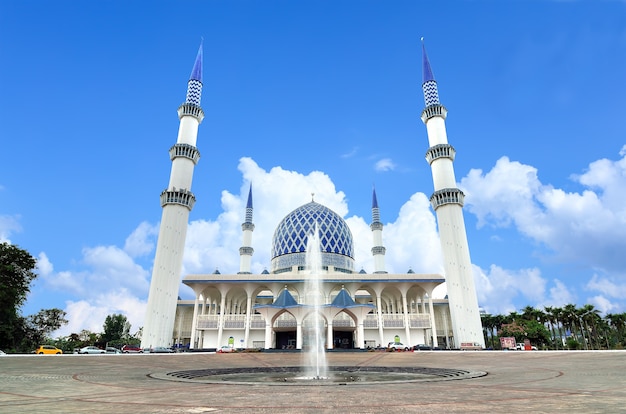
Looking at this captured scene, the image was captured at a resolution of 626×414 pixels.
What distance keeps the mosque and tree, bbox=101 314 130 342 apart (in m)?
20.3

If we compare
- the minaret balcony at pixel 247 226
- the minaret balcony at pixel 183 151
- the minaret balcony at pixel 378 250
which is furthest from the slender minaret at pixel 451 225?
the minaret balcony at pixel 247 226

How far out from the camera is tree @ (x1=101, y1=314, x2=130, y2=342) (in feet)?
203

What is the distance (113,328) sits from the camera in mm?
62500

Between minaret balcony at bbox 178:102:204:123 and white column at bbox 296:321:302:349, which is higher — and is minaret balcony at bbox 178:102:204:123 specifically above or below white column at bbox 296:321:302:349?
above

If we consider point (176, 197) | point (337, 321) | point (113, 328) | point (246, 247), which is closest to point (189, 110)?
point (176, 197)

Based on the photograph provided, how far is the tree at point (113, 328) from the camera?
203ft

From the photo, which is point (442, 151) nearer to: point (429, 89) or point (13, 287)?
point (429, 89)

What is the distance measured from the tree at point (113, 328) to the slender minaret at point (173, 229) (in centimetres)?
2835

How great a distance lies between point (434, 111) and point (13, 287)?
4990 cm

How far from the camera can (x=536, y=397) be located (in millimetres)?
6766

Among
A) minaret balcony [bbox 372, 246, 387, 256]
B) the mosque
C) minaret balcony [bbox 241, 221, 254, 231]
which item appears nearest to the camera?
the mosque

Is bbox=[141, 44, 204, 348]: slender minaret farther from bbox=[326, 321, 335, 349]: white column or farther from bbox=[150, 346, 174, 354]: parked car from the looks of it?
bbox=[326, 321, 335, 349]: white column

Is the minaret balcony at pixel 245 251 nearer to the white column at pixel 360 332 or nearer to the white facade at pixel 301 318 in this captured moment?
the white facade at pixel 301 318

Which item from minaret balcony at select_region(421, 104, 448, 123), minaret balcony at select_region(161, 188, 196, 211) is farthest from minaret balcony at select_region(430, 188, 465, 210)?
minaret balcony at select_region(161, 188, 196, 211)
